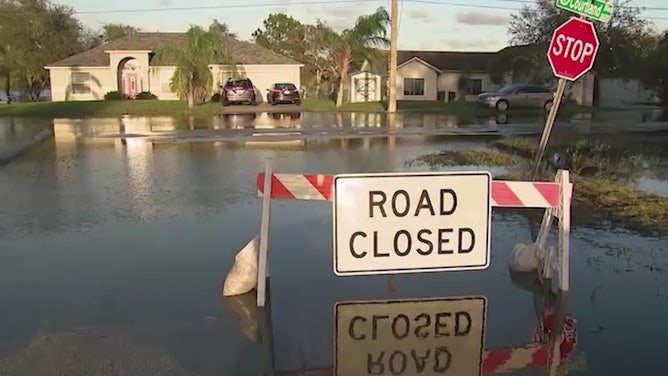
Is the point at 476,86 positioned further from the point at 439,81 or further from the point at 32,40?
the point at 32,40

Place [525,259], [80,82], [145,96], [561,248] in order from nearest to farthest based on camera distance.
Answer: [561,248] → [525,259] → [145,96] → [80,82]

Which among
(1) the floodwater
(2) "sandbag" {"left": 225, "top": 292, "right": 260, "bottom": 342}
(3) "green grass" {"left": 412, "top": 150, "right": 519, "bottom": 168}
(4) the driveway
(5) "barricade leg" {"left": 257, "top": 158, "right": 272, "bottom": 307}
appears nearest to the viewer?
(1) the floodwater

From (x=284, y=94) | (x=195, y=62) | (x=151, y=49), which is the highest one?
(x=151, y=49)

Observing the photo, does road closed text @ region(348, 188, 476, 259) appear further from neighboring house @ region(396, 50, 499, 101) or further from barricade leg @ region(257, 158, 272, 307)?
neighboring house @ region(396, 50, 499, 101)

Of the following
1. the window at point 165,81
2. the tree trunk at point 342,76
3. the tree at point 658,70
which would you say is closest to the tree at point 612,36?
the tree at point 658,70

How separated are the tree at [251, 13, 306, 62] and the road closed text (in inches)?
3019

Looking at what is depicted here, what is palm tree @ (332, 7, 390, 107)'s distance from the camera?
4344 centimetres

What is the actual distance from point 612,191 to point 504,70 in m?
42.3

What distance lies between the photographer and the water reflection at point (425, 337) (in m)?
4.32

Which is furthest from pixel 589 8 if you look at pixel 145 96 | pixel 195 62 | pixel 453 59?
pixel 453 59

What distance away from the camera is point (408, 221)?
476 cm

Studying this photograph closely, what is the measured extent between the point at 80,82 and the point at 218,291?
44.4 m

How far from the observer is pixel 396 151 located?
16781mm

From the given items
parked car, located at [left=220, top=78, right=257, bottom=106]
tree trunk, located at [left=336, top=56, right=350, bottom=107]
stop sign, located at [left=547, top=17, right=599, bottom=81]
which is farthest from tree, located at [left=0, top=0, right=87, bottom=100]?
stop sign, located at [left=547, top=17, right=599, bottom=81]
